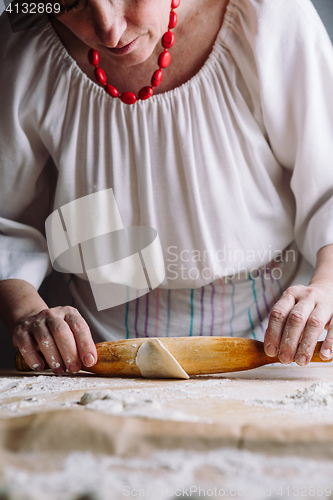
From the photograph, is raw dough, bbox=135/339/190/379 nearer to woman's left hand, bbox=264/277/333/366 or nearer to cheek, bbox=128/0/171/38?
woman's left hand, bbox=264/277/333/366

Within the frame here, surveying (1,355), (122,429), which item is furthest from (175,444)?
(1,355)

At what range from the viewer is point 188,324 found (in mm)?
923

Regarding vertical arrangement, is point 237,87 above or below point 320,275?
above

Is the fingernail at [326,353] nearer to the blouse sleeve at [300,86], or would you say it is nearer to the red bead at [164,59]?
the blouse sleeve at [300,86]

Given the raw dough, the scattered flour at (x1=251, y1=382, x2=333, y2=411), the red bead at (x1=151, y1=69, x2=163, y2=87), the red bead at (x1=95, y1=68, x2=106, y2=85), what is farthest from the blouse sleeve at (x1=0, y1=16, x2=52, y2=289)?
the scattered flour at (x1=251, y1=382, x2=333, y2=411)

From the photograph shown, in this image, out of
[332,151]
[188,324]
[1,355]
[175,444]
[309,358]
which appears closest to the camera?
[175,444]

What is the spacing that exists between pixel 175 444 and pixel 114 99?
725 millimetres

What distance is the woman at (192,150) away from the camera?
2.54 ft

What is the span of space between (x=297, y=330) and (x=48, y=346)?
37 cm

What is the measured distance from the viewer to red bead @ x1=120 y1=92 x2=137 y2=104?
0.83m

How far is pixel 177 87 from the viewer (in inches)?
33.0

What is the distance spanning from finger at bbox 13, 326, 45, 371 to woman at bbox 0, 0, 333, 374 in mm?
A: 48

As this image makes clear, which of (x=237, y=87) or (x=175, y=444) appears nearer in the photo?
(x=175, y=444)

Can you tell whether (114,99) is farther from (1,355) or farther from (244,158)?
(1,355)
